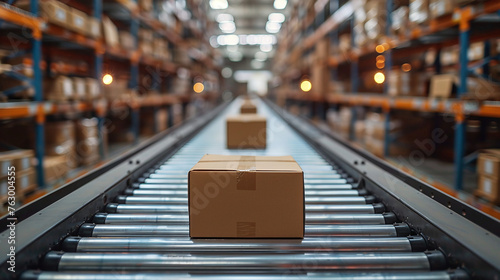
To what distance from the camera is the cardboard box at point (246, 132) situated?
12.8 feet

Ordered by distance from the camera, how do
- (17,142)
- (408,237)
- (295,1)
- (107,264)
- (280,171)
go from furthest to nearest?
(295,1) → (17,142) → (408,237) → (280,171) → (107,264)

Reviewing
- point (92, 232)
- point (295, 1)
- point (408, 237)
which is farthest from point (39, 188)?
point (295, 1)

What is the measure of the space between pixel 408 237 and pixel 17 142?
4.99 metres

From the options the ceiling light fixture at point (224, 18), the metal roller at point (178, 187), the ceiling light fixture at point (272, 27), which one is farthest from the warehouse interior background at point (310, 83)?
the ceiling light fixture at point (272, 27)

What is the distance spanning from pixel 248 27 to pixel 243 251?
23289 millimetres

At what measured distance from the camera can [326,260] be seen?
1.48 m

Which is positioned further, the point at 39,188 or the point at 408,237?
the point at 39,188

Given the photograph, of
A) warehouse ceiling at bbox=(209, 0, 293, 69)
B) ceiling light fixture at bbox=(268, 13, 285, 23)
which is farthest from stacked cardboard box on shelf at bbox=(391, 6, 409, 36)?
ceiling light fixture at bbox=(268, 13, 285, 23)

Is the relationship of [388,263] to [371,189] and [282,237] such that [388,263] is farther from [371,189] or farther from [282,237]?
[371,189]

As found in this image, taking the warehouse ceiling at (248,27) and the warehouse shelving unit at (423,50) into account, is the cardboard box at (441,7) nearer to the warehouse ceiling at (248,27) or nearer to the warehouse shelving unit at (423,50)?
the warehouse shelving unit at (423,50)

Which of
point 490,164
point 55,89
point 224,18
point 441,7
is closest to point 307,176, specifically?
point 490,164

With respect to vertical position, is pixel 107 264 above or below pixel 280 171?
below

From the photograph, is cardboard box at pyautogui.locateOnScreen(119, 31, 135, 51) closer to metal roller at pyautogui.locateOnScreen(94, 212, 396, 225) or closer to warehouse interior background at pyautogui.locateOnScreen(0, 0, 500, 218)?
warehouse interior background at pyautogui.locateOnScreen(0, 0, 500, 218)

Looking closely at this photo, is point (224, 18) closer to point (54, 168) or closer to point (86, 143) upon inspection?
point (86, 143)
